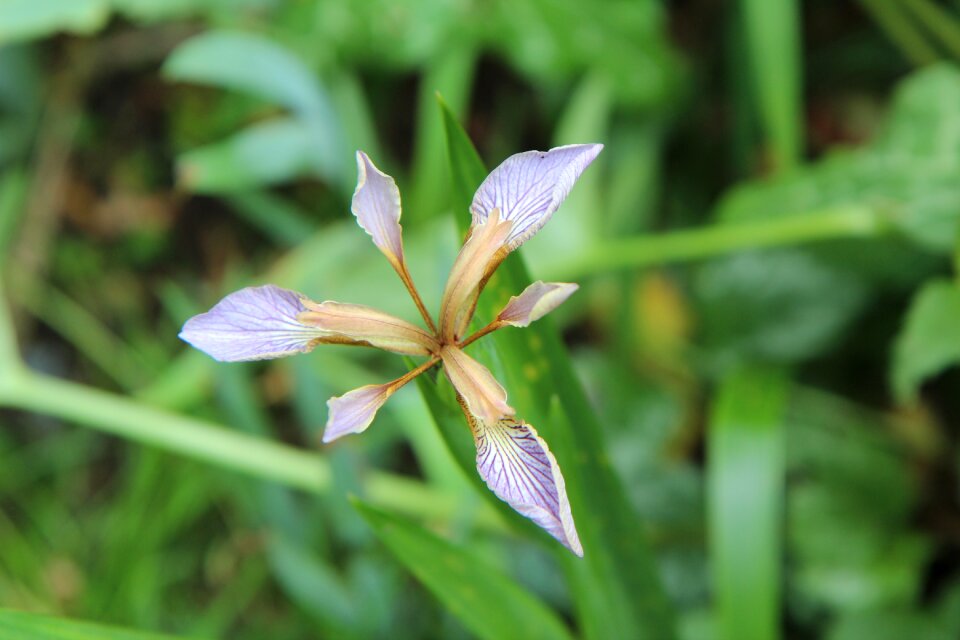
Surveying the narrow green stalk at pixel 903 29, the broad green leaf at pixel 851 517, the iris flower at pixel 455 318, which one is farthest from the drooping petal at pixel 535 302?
the narrow green stalk at pixel 903 29

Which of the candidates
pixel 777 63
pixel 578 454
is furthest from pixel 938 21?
pixel 578 454

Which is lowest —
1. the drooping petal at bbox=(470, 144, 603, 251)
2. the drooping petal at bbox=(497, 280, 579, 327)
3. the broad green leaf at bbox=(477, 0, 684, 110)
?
the drooping petal at bbox=(497, 280, 579, 327)

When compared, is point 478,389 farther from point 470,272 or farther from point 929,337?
point 929,337

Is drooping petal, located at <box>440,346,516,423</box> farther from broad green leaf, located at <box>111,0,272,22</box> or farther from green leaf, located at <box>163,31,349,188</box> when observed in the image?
broad green leaf, located at <box>111,0,272,22</box>

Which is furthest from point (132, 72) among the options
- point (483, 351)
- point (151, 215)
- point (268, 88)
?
point (483, 351)

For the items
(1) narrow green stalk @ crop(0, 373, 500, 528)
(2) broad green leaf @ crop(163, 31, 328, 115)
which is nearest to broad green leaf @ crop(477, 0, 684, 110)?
(2) broad green leaf @ crop(163, 31, 328, 115)

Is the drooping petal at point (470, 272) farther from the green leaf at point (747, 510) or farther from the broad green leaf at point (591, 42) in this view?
the broad green leaf at point (591, 42)
